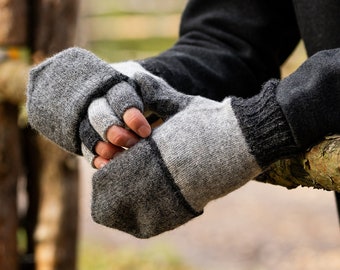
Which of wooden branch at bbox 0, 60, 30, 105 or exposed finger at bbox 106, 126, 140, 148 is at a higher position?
exposed finger at bbox 106, 126, 140, 148

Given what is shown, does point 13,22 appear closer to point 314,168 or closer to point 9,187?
point 9,187

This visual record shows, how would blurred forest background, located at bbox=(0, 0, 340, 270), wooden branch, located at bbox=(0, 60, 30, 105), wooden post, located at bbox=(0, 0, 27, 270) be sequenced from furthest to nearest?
blurred forest background, located at bbox=(0, 0, 340, 270)
wooden post, located at bbox=(0, 0, 27, 270)
wooden branch, located at bbox=(0, 60, 30, 105)

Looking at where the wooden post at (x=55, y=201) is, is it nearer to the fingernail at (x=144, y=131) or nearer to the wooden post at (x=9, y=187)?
the wooden post at (x=9, y=187)

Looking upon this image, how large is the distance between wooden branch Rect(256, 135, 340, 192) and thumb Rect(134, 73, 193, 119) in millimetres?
165

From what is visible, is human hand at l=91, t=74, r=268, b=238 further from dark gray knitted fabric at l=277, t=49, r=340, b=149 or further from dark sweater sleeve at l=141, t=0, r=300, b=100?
dark sweater sleeve at l=141, t=0, r=300, b=100

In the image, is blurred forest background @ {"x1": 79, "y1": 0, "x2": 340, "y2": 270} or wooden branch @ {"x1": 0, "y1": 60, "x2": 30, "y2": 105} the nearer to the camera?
wooden branch @ {"x1": 0, "y1": 60, "x2": 30, "y2": 105}

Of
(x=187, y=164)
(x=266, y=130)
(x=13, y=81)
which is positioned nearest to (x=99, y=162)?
(x=187, y=164)

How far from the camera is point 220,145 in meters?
0.95

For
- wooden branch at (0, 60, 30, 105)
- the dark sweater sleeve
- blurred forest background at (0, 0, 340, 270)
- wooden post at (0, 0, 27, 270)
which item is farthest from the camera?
blurred forest background at (0, 0, 340, 270)

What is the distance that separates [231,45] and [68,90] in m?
0.40

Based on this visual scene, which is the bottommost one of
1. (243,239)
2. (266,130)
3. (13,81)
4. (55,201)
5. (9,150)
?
(243,239)

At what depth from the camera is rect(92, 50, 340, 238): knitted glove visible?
3.07ft

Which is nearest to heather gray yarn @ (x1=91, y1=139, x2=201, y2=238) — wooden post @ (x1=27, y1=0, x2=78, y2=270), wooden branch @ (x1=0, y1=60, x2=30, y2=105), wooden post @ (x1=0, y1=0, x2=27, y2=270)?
wooden branch @ (x1=0, y1=60, x2=30, y2=105)

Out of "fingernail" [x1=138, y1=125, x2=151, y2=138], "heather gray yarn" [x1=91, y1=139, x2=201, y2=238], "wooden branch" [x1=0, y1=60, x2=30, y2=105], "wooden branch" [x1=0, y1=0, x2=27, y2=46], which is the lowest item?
"wooden branch" [x1=0, y1=60, x2=30, y2=105]
